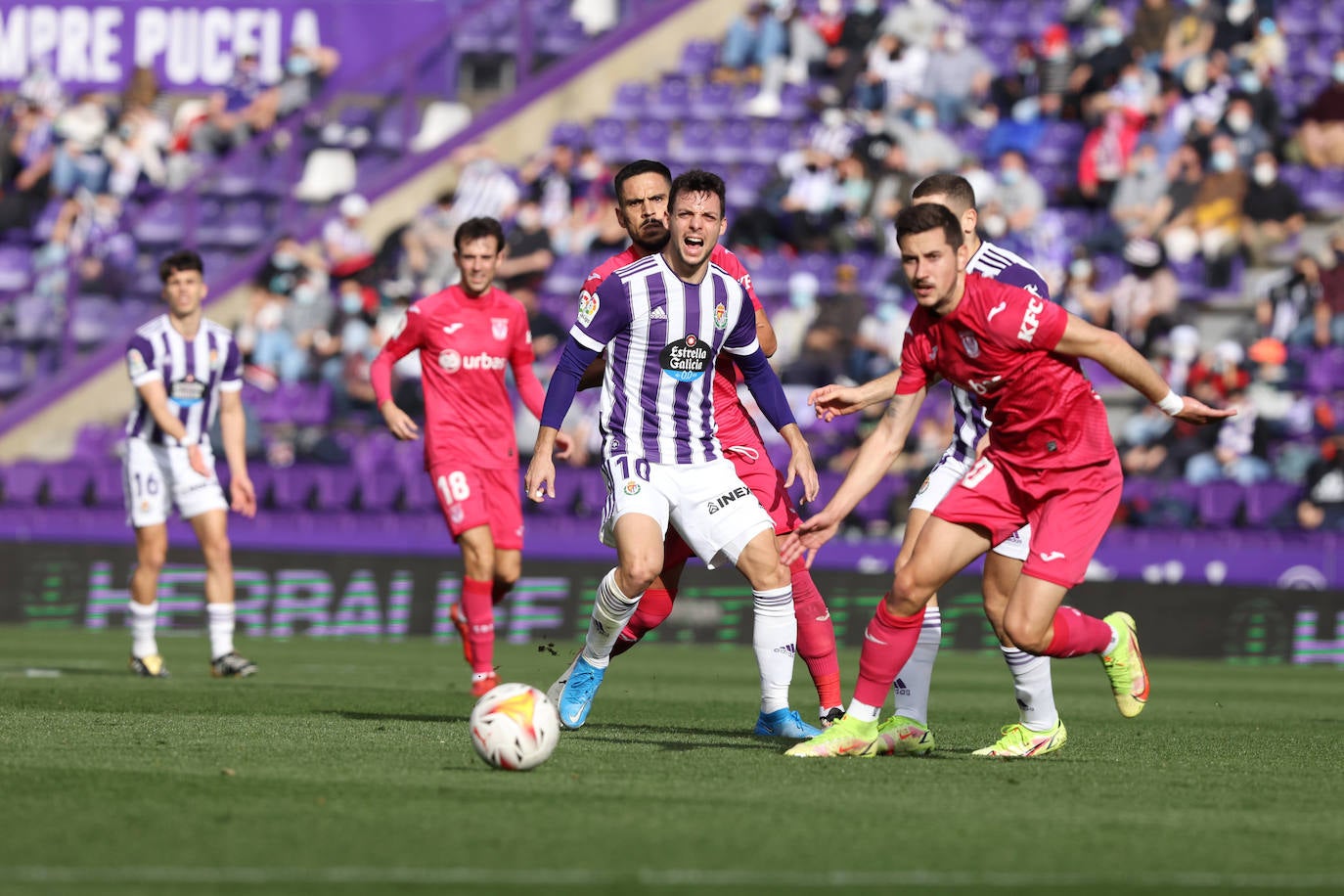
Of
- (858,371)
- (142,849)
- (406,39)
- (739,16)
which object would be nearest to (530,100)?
(739,16)

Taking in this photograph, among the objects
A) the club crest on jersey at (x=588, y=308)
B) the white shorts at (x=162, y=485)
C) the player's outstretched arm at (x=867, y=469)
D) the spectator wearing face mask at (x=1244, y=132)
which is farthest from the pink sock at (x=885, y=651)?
the spectator wearing face mask at (x=1244, y=132)

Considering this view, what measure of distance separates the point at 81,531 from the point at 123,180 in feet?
27.0

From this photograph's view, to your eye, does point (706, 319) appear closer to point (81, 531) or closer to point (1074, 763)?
point (1074, 763)

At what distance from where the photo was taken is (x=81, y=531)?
20.0 metres

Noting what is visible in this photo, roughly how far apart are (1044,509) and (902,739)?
1.09 metres

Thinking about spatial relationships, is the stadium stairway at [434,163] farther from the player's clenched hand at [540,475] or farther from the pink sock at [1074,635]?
the pink sock at [1074,635]

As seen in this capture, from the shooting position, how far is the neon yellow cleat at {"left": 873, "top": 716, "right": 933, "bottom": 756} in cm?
794

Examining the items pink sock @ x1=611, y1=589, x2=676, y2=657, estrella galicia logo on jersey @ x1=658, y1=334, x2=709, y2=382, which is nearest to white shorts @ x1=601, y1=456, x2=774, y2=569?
estrella galicia logo on jersey @ x1=658, y1=334, x2=709, y2=382

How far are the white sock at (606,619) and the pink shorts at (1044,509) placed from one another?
4.92 feet

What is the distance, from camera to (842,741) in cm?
766

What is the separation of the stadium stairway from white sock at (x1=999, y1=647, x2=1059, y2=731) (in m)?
16.7

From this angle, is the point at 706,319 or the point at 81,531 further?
the point at 81,531

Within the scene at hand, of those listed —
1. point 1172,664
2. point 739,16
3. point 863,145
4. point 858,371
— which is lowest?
point 1172,664

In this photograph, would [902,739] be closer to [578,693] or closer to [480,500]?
[578,693]
